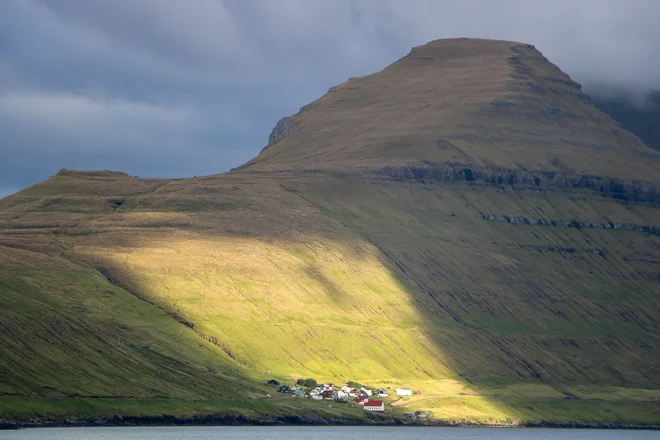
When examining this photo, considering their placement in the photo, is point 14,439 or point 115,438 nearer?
point 14,439

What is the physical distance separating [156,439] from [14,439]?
2742cm

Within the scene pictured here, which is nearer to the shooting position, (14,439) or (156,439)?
(14,439)

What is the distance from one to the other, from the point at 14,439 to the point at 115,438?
2039 centimetres

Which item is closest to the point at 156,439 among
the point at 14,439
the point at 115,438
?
the point at 115,438

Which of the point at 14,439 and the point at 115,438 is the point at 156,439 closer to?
the point at 115,438

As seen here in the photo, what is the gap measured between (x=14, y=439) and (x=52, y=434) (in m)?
19.6

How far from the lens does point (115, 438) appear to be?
19438 centimetres

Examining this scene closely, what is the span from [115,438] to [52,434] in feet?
39.9

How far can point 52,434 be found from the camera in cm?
19812

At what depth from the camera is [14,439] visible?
178750 millimetres

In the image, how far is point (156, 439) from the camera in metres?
198

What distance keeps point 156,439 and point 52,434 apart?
17972 mm
